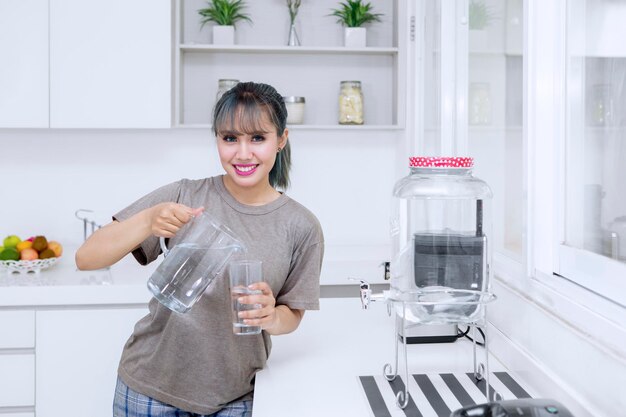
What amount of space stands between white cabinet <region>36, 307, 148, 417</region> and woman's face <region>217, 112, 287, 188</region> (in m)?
1.06

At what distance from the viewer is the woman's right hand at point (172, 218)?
130 cm

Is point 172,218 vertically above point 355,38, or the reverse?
point 355,38

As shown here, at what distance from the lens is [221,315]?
1.49m

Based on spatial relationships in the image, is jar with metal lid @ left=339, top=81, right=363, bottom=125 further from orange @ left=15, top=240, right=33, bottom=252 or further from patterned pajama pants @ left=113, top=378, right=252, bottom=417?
patterned pajama pants @ left=113, top=378, right=252, bottom=417

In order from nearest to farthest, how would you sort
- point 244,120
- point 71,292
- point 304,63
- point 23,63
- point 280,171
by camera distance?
1. point 244,120
2. point 280,171
3. point 71,292
4. point 23,63
5. point 304,63

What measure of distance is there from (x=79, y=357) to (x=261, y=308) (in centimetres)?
129

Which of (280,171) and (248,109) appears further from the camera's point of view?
(280,171)

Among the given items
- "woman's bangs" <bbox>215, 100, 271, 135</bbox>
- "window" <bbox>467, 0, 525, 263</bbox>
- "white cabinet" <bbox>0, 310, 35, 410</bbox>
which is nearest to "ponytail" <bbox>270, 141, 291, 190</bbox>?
"woman's bangs" <bbox>215, 100, 271, 135</bbox>

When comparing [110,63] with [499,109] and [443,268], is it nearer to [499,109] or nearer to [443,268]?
[499,109]

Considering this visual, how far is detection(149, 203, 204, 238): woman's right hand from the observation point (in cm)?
130

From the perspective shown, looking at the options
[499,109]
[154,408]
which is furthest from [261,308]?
[499,109]

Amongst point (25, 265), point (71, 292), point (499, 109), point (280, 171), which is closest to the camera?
point (280, 171)

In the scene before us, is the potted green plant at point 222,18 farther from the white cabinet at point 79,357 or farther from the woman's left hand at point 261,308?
the woman's left hand at point 261,308

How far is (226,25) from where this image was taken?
291 centimetres
